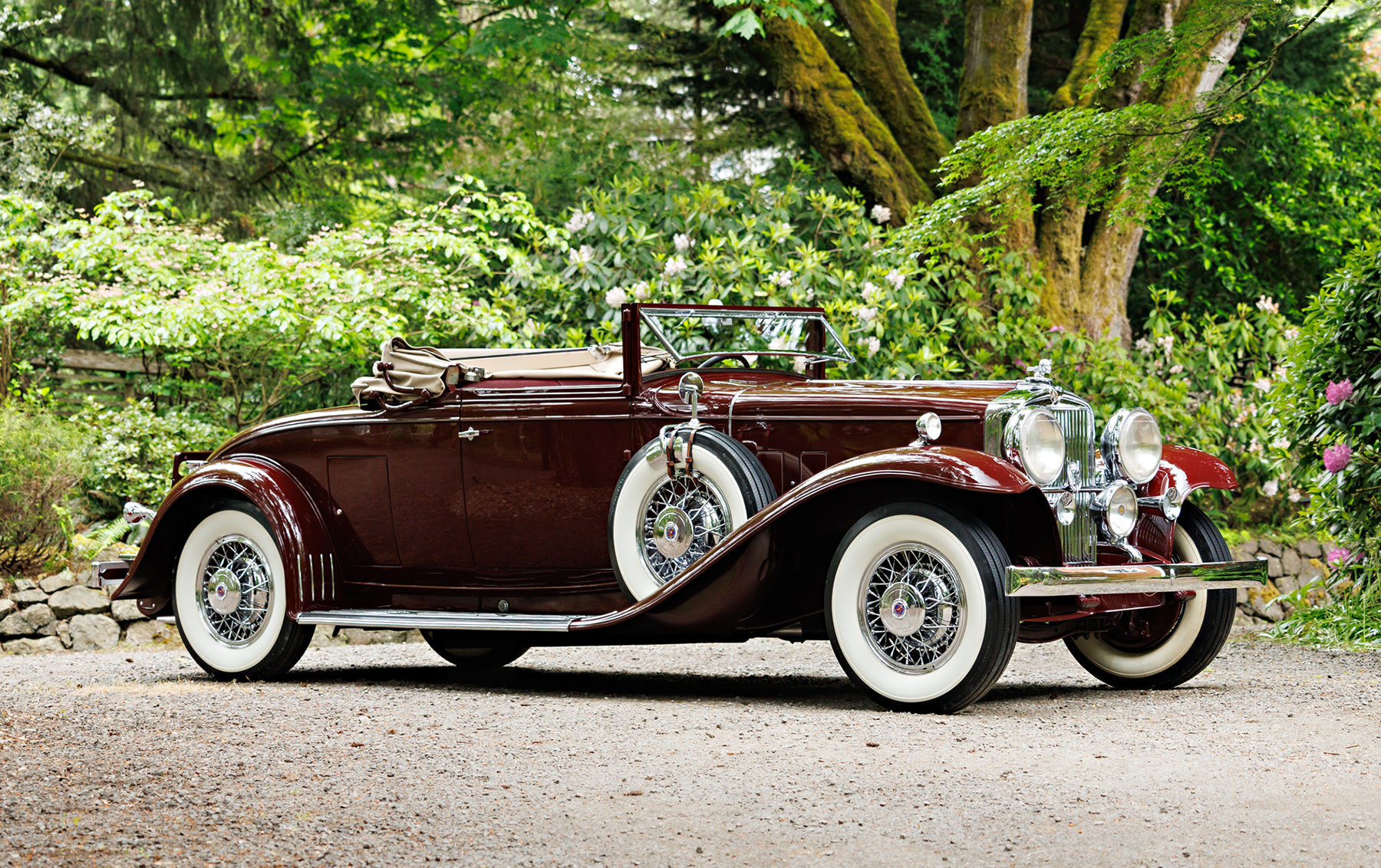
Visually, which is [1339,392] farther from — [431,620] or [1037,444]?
[431,620]

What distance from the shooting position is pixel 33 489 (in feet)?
30.0

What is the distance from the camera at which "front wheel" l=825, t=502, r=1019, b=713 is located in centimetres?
451

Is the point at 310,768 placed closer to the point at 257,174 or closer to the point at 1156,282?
the point at 257,174

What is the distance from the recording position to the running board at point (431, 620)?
5508 millimetres

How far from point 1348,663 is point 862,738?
10.8 feet

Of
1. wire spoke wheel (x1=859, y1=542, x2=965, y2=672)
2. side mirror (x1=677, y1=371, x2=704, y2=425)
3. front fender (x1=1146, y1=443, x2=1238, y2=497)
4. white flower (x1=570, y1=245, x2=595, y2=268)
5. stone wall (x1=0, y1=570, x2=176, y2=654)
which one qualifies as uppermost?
white flower (x1=570, y1=245, x2=595, y2=268)

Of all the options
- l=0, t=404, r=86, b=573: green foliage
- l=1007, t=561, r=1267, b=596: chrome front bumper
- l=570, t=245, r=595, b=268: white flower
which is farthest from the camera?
l=570, t=245, r=595, b=268: white flower

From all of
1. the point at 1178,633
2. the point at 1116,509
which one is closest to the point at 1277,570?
the point at 1178,633

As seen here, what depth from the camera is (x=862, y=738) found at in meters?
4.21

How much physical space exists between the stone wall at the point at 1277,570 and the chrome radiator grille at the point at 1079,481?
6.61 metres

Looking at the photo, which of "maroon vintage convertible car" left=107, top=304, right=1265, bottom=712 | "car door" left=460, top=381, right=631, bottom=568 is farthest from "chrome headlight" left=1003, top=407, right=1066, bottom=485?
"car door" left=460, top=381, right=631, bottom=568

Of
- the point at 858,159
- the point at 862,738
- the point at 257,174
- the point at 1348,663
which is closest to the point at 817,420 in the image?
the point at 862,738

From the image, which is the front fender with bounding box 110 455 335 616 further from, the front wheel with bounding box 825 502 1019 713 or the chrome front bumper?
the chrome front bumper

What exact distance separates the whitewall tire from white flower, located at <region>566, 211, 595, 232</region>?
525cm
